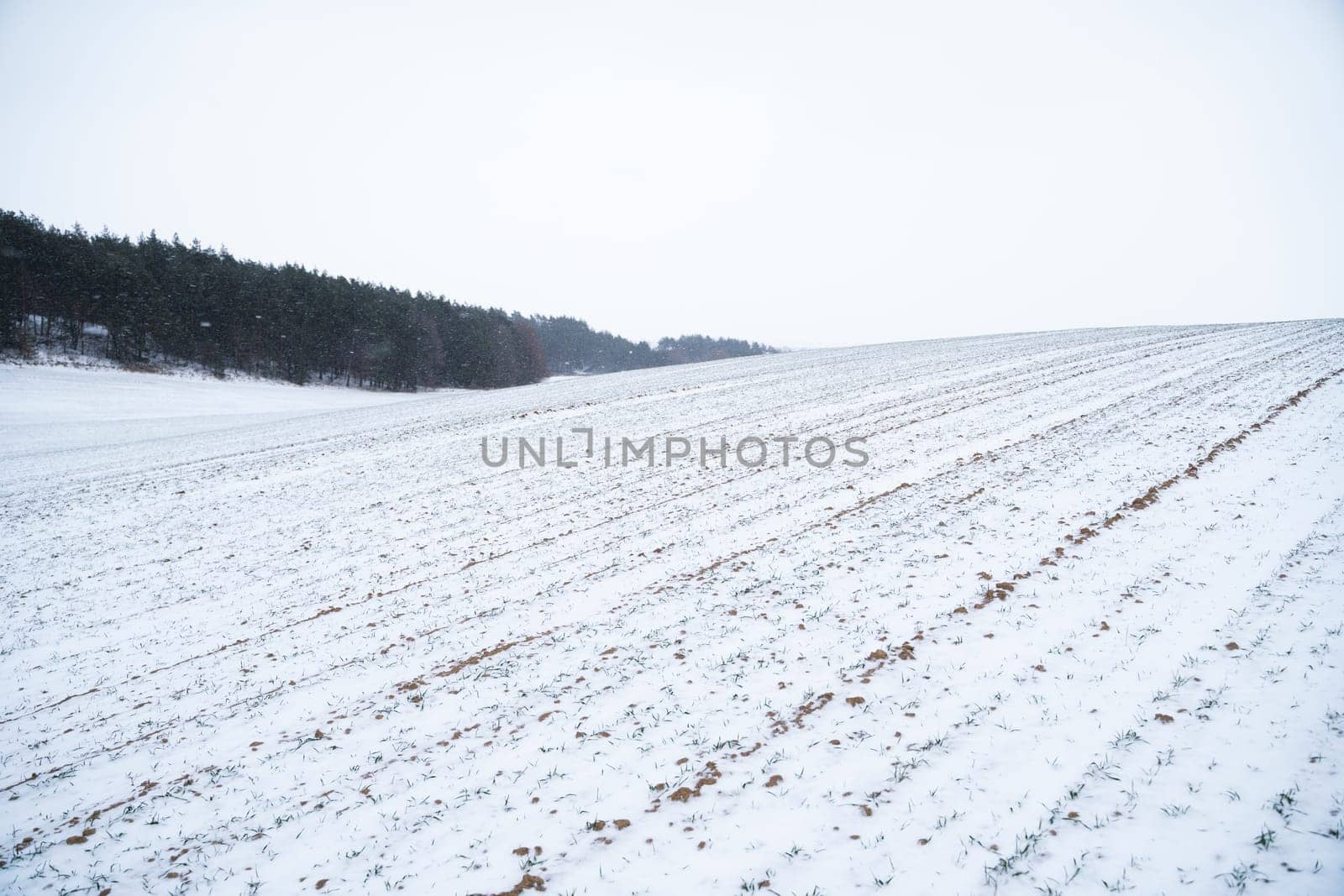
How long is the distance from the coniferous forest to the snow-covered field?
145 feet

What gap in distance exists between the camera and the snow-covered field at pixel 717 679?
4523 mm

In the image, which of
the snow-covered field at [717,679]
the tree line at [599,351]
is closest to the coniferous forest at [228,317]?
the snow-covered field at [717,679]

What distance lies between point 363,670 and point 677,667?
4.17 metres

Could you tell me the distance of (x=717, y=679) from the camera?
6699 millimetres

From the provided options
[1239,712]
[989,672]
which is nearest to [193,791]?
[989,672]

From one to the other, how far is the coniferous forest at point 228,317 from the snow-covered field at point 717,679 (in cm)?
4424

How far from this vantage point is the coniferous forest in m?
46.2

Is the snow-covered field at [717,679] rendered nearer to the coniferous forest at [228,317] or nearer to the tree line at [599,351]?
the coniferous forest at [228,317]

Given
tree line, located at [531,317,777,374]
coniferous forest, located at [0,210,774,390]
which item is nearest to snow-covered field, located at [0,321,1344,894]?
coniferous forest, located at [0,210,774,390]

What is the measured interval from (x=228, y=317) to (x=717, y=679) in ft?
216

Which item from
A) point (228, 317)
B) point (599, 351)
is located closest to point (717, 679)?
point (228, 317)

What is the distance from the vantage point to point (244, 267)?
61.9 meters

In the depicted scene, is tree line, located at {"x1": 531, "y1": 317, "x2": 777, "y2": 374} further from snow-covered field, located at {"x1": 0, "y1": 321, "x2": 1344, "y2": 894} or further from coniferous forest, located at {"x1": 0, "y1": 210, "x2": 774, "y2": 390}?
snow-covered field, located at {"x1": 0, "y1": 321, "x2": 1344, "y2": 894}

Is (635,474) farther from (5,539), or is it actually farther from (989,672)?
(5,539)
